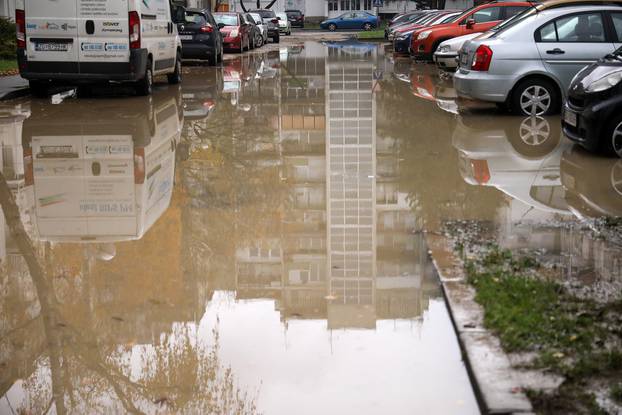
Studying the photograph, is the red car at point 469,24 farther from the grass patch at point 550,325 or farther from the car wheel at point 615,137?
the grass patch at point 550,325

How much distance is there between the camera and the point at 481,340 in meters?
5.64

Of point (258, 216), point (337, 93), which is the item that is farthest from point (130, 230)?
point (337, 93)

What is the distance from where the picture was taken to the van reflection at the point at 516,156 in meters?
9.95

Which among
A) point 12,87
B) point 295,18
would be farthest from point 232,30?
point 295,18

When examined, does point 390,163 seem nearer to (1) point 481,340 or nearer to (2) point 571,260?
(2) point 571,260

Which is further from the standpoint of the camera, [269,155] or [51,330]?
[269,155]

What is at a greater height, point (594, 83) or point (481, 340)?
point (594, 83)

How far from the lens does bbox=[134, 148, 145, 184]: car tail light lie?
1070 centimetres

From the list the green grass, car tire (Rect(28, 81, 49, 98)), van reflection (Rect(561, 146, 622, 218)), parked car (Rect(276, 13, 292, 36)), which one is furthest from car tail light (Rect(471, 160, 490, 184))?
parked car (Rect(276, 13, 292, 36))

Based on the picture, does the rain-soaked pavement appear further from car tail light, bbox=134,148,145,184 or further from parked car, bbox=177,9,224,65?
parked car, bbox=177,9,224,65

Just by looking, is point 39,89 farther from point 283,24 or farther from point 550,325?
point 283,24

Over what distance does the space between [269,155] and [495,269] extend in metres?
6.54

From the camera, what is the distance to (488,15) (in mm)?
27203

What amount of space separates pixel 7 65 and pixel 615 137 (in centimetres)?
1939
